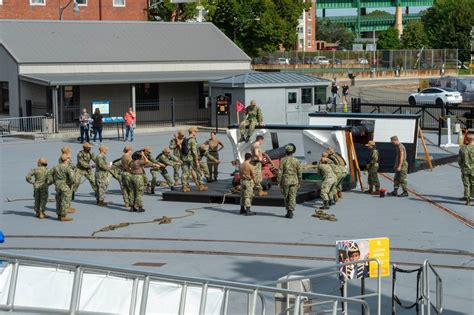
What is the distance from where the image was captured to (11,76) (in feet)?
141

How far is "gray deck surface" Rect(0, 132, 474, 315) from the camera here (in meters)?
16.1

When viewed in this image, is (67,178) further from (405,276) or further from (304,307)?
(304,307)

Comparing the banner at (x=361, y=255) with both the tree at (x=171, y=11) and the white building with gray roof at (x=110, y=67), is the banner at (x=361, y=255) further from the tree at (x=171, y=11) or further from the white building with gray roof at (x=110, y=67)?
the tree at (x=171, y=11)

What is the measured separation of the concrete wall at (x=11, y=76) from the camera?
42.5 m

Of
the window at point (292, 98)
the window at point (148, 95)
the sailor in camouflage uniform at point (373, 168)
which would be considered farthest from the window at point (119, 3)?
the sailor in camouflage uniform at point (373, 168)

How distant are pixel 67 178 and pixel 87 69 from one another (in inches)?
922

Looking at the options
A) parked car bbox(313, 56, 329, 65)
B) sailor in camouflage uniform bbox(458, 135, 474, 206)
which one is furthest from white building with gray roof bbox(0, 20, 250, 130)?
parked car bbox(313, 56, 329, 65)

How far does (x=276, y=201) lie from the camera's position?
2244cm

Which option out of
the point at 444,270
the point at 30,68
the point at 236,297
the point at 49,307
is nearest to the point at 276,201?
the point at 444,270

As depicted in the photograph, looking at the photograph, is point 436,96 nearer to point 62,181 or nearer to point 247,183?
point 247,183

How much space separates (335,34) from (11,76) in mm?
→ 115504

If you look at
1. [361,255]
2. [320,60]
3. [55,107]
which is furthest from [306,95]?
[320,60]

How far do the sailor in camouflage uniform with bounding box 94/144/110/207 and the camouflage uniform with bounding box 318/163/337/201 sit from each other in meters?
5.22

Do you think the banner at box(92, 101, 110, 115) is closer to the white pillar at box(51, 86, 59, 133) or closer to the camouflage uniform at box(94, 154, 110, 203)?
the white pillar at box(51, 86, 59, 133)
